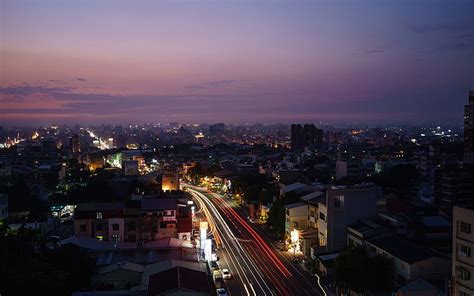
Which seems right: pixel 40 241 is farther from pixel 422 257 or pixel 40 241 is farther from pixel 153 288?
pixel 422 257

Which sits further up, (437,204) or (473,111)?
(473,111)

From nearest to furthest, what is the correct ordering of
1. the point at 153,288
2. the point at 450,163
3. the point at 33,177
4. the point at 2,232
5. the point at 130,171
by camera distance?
the point at 153,288
the point at 2,232
the point at 450,163
the point at 33,177
the point at 130,171

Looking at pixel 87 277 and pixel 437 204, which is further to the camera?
pixel 437 204

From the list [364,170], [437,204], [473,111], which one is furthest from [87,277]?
[473,111]

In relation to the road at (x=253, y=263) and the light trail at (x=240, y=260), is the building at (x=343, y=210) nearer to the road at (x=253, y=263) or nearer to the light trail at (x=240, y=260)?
the road at (x=253, y=263)

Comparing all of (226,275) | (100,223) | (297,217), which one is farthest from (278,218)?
(100,223)

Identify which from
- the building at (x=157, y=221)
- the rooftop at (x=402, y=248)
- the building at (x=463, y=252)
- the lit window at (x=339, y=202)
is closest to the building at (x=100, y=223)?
the building at (x=157, y=221)

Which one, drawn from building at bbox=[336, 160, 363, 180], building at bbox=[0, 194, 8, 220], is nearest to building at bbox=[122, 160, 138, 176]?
building at bbox=[336, 160, 363, 180]
